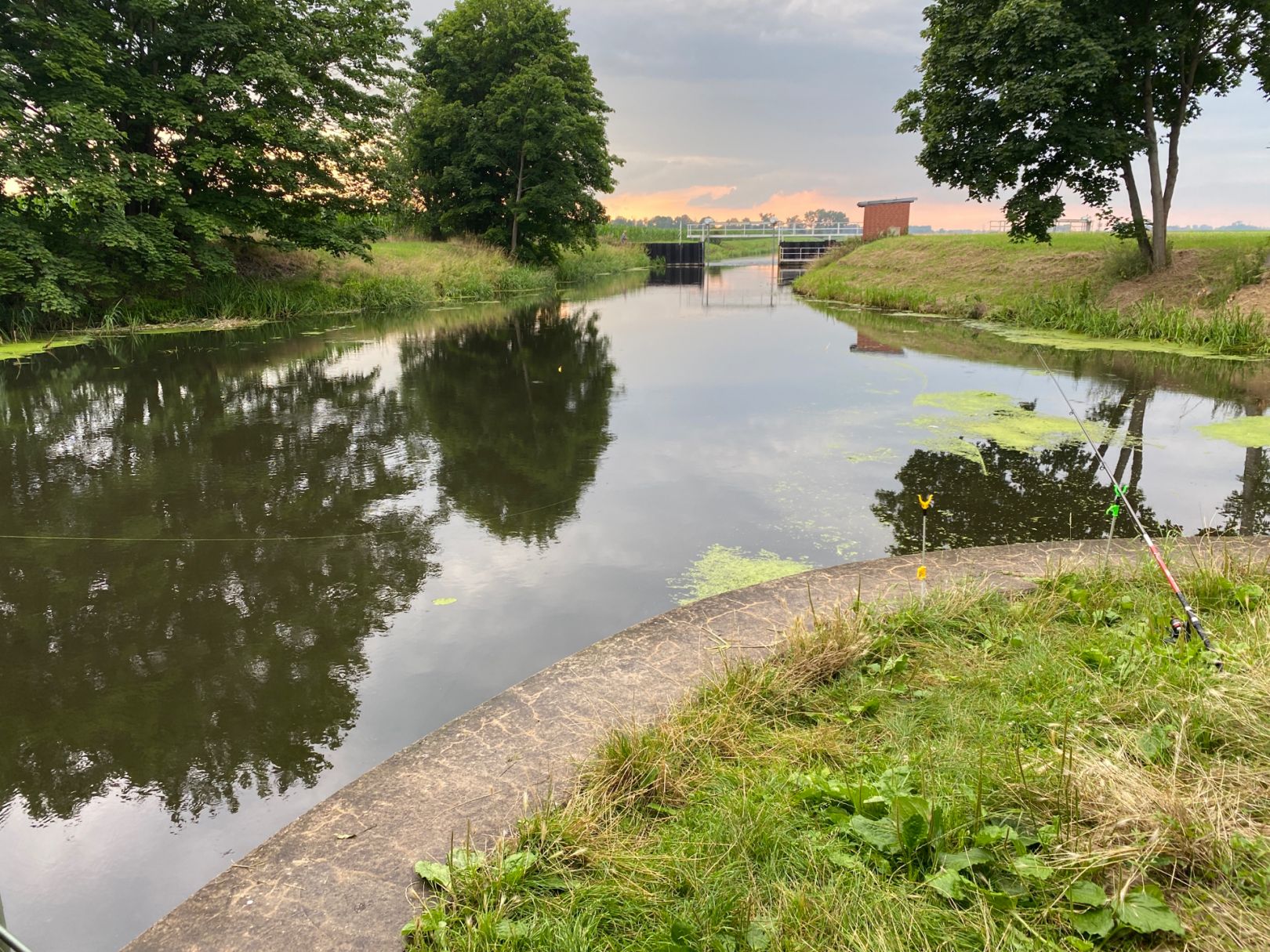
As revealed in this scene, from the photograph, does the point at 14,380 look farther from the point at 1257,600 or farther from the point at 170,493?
the point at 1257,600

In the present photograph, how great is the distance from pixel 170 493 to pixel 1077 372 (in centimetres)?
1269

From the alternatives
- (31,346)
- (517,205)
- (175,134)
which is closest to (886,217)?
(517,205)

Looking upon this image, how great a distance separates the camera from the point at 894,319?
68.4ft

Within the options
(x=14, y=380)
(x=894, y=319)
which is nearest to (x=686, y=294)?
(x=894, y=319)

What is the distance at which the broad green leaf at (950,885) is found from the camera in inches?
78.7

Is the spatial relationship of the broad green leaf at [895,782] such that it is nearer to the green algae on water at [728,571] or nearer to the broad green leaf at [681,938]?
the broad green leaf at [681,938]

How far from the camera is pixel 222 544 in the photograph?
5488 mm

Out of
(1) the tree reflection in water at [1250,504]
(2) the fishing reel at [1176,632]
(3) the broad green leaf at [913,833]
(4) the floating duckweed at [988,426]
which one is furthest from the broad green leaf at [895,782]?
(4) the floating duckweed at [988,426]

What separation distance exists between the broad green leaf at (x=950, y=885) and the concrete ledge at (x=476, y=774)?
112 cm

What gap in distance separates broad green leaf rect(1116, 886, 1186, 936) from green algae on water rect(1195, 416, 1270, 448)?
8150 mm

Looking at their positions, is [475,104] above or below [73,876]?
above

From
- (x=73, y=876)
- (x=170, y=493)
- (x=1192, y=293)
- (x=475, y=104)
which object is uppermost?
(x=475, y=104)

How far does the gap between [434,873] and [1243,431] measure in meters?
9.92

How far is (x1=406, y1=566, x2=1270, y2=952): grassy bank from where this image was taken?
1943 mm
